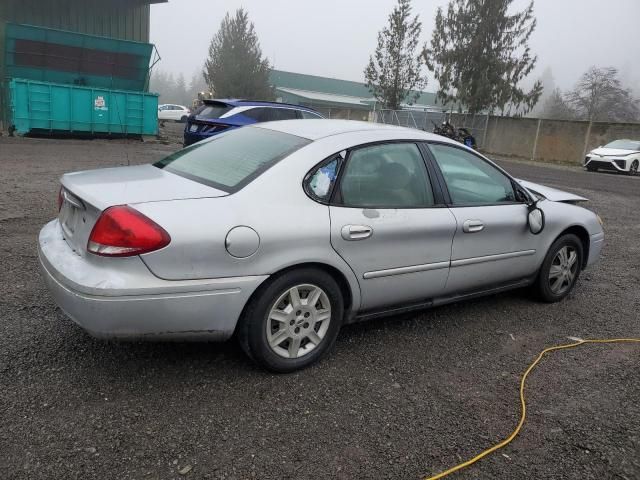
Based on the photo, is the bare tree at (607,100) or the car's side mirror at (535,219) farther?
the bare tree at (607,100)

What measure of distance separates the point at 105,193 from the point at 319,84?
72463 mm

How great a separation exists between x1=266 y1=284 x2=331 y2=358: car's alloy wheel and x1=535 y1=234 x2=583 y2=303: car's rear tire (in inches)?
86.7

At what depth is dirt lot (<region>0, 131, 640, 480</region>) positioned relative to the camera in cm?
238

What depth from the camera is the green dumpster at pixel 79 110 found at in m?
15.4

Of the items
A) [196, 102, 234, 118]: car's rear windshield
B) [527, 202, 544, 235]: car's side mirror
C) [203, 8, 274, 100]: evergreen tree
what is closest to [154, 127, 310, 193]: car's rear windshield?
[527, 202, 544, 235]: car's side mirror

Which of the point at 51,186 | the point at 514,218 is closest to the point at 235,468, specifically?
the point at 514,218

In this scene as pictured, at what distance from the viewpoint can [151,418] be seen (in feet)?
8.55

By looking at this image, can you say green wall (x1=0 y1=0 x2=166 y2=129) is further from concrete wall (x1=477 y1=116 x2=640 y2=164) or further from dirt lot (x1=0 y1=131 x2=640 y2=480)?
concrete wall (x1=477 y1=116 x2=640 y2=164)

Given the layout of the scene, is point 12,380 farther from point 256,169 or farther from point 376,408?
point 376,408

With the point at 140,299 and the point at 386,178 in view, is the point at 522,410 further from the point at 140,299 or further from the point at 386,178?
the point at 140,299

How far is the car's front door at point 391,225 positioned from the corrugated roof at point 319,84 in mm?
67235

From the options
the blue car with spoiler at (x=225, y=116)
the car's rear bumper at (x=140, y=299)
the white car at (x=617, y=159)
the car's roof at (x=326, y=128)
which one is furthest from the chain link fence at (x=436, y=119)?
the car's rear bumper at (x=140, y=299)

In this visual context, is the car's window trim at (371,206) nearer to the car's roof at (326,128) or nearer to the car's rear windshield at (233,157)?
the car's roof at (326,128)

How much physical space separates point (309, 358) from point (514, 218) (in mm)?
1947
